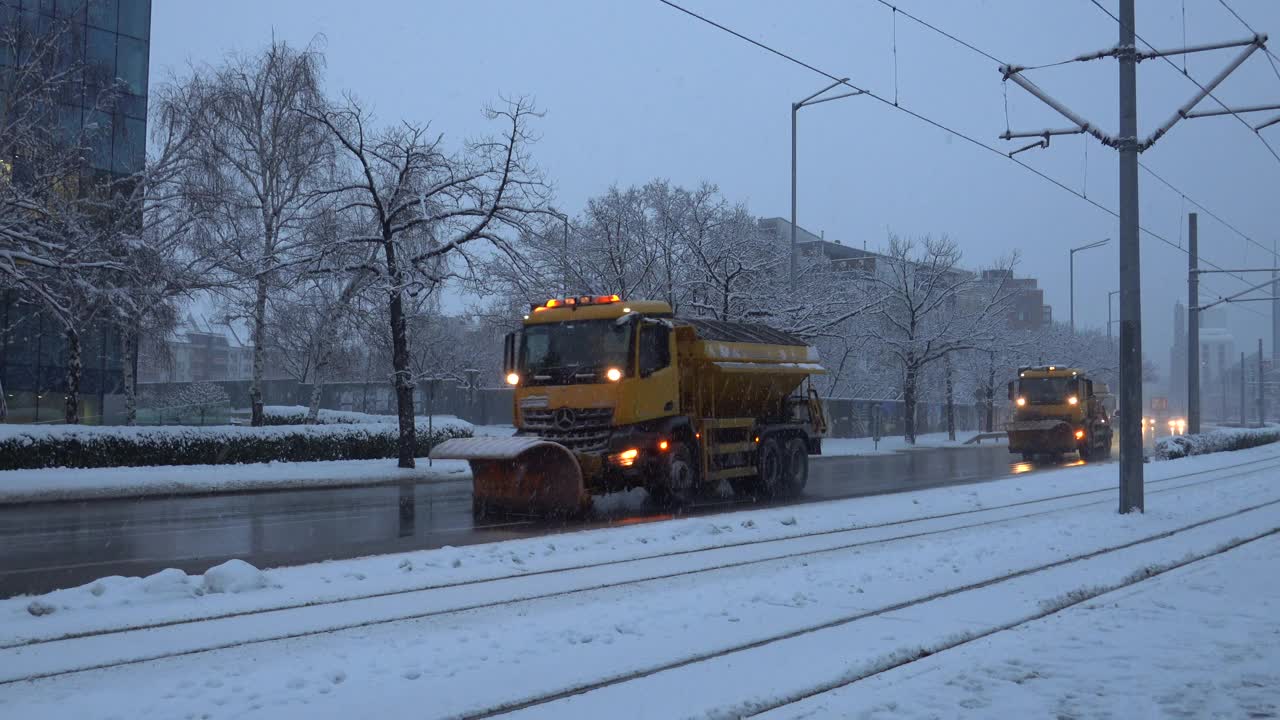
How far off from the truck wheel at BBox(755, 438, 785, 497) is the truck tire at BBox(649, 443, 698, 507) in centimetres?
238

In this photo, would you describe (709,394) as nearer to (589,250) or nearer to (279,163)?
(279,163)

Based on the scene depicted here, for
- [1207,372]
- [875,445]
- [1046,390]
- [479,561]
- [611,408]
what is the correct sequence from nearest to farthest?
[479,561] → [611,408] → [1046,390] → [875,445] → [1207,372]

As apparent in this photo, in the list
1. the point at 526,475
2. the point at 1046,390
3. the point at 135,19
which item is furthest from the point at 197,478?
Answer: the point at 1046,390

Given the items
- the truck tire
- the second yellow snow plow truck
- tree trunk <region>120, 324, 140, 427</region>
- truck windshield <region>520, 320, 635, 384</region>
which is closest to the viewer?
truck windshield <region>520, 320, 635, 384</region>

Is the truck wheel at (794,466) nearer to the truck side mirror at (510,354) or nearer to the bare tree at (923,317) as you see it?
the truck side mirror at (510,354)

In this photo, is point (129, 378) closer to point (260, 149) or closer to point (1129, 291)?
point (260, 149)

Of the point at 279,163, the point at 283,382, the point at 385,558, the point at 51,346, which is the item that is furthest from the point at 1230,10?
the point at 283,382

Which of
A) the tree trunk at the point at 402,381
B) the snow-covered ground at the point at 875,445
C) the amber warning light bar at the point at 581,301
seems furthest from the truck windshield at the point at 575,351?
the snow-covered ground at the point at 875,445

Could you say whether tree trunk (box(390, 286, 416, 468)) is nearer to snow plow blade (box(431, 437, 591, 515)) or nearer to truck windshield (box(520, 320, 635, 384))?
truck windshield (box(520, 320, 635, 384))

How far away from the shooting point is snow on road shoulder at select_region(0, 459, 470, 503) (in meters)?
19.2

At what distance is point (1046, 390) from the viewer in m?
33.8

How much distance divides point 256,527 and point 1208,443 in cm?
3201

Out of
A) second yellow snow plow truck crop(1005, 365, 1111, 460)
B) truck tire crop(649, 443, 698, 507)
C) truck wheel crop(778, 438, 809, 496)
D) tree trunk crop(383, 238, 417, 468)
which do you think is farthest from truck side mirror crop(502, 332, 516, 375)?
second yellow snow plow truck crop(1005, 365, 1111, 460)

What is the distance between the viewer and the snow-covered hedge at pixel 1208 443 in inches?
1235
